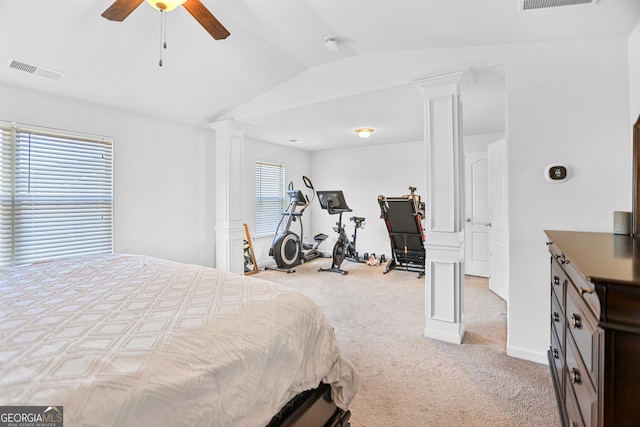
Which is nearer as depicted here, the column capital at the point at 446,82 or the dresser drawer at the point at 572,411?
the dresser drawer at the point at 572,411

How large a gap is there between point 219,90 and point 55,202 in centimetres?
209

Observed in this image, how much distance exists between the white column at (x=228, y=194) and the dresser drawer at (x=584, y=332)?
12.4ft

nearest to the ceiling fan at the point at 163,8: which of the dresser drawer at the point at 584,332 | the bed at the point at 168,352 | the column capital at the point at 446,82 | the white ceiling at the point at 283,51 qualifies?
the white ceiling at the point at 283,51

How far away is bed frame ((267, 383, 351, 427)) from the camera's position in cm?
123

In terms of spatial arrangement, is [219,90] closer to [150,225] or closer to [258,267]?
[150,225]

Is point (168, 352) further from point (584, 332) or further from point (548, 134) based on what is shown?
point (548, 134)

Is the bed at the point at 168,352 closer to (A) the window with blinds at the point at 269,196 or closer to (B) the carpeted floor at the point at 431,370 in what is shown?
(B) the carpeted floor at the point at 431,370

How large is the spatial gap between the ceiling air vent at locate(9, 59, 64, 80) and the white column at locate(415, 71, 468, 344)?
331 centimetres

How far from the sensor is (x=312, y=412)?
4.42 feet

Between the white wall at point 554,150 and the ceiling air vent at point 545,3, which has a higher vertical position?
the ceiling air vent at point 545,3

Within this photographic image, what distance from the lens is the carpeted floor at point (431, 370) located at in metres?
1.80

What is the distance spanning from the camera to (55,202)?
10.0 ft

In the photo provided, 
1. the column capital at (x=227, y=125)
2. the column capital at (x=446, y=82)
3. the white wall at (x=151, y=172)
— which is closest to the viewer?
the column capital at (x=446, y=82)

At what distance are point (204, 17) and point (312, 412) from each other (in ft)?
7.64
